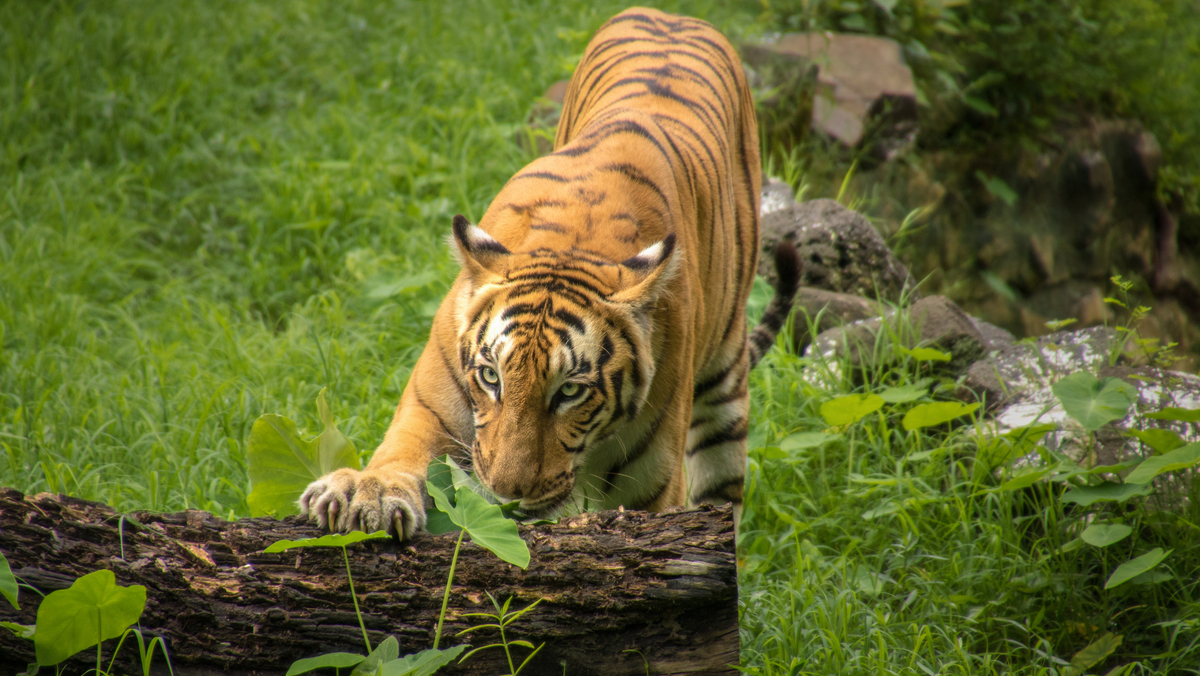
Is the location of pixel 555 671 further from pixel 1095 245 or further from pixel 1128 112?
pixel 1128 112

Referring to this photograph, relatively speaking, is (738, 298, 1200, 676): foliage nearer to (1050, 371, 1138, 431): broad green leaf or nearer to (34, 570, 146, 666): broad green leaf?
(1050, 371, 1138, 431): broad green leaf

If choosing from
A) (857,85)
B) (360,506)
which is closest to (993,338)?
(857,85)

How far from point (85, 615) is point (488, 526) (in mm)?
731

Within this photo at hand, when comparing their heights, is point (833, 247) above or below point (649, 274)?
below

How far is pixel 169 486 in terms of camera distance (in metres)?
3.05

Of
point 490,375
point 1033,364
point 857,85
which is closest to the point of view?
point 490,375

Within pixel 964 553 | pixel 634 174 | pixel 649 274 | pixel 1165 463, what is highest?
pixel 634 174

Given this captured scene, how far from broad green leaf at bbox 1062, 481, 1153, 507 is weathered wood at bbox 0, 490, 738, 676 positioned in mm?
1609

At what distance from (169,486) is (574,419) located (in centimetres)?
164

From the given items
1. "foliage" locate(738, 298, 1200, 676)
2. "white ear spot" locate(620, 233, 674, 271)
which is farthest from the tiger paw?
"foliage" locate(738, 298, 1200, 676)

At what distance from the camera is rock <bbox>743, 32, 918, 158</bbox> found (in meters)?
6.34

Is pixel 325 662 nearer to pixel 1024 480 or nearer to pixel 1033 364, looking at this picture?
pixel 1024 480

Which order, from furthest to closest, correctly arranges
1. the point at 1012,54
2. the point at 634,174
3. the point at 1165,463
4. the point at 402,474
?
1. the point at 1012,54
2. the point at 634,174
3. the point at 1165,463
4. the point at 402,474

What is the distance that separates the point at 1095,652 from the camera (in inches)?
108
